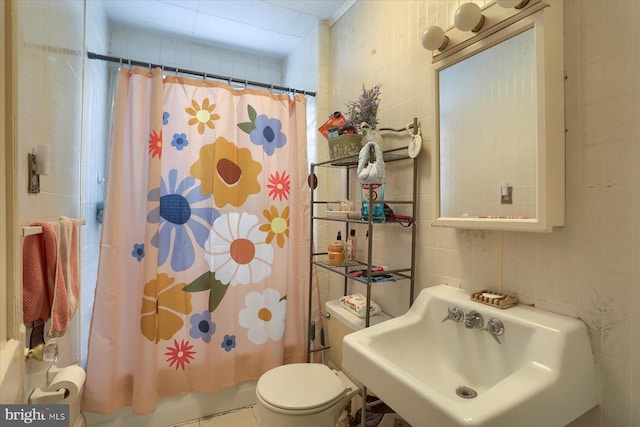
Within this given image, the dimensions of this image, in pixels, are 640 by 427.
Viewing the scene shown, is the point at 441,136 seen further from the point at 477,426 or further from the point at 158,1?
the point at 158,1

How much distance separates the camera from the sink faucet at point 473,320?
3.28 feet

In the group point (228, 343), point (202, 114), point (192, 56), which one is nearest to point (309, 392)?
point (228, 343)

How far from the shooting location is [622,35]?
777mm

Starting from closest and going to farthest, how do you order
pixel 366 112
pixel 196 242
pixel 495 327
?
pixel 495 327
pixel 366 112
pixel 196 242

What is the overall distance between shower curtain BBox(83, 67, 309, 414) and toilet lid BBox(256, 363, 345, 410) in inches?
18.0

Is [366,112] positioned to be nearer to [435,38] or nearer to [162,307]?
[435,38]

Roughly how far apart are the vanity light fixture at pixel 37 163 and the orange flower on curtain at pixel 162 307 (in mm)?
837

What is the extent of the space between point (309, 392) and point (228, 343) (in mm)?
689

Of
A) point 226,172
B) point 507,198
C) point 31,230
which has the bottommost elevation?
point 31,230

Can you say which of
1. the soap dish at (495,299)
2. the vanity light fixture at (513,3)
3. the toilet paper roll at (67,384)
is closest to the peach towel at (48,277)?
the toilet paper roll at (67,384)

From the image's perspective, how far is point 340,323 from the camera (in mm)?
1596

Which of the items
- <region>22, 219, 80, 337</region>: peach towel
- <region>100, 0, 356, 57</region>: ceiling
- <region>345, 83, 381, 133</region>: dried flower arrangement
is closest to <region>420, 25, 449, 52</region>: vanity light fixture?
<region>345, 83, 381, 133</region>: dried flower arrangement

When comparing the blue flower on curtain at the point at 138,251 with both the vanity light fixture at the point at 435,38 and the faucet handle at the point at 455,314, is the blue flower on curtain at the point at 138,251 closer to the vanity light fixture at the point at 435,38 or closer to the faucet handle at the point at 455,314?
the faucet handle at the point at 455,314

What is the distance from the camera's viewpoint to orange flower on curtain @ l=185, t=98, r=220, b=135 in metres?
1.77
